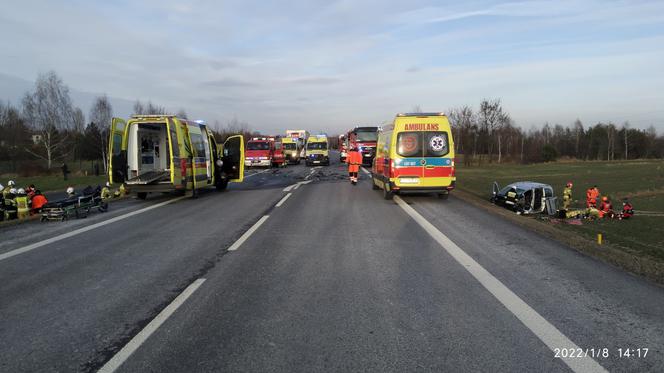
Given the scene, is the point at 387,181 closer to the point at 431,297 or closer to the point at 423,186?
the point at 423,186

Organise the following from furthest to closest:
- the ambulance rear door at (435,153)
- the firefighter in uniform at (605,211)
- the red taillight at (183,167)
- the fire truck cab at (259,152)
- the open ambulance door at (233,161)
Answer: the fire truck cab at (259,152) < the open ambulance door at (233,161) < the red taillight at (183,167) < the firefighter in uniform at (605,211) < the ambulance rear door at (435,153)

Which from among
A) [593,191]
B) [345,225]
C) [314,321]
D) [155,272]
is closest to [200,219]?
[345,225]

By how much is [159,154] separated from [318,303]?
13.3 m

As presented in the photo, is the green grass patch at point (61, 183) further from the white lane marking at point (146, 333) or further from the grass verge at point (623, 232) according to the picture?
the grass verge at point (623, 232)

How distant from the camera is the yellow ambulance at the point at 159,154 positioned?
14.2 meters

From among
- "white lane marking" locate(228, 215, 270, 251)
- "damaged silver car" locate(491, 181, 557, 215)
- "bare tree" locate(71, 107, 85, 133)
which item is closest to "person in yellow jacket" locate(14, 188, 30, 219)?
"white lane marking" locate(228, 215, 270, 251)

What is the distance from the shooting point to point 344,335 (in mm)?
3965

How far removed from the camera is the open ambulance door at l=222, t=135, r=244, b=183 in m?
18.7

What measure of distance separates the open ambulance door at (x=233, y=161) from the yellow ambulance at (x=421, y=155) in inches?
299

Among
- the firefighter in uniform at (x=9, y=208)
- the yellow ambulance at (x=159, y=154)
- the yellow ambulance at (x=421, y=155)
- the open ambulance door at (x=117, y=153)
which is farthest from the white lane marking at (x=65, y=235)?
the yellow ambulance at (x=421, y=155)

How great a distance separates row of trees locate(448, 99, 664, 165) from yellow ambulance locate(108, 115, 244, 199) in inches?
1791

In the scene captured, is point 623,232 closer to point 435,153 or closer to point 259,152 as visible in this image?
point 435,153

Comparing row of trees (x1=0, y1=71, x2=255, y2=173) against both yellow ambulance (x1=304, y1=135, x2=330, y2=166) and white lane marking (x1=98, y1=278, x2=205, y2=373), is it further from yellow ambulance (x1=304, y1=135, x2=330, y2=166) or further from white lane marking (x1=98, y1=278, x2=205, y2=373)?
white lane marking (x1=98, y1=278, x2=205, y2=373)

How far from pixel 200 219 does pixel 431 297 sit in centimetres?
722
